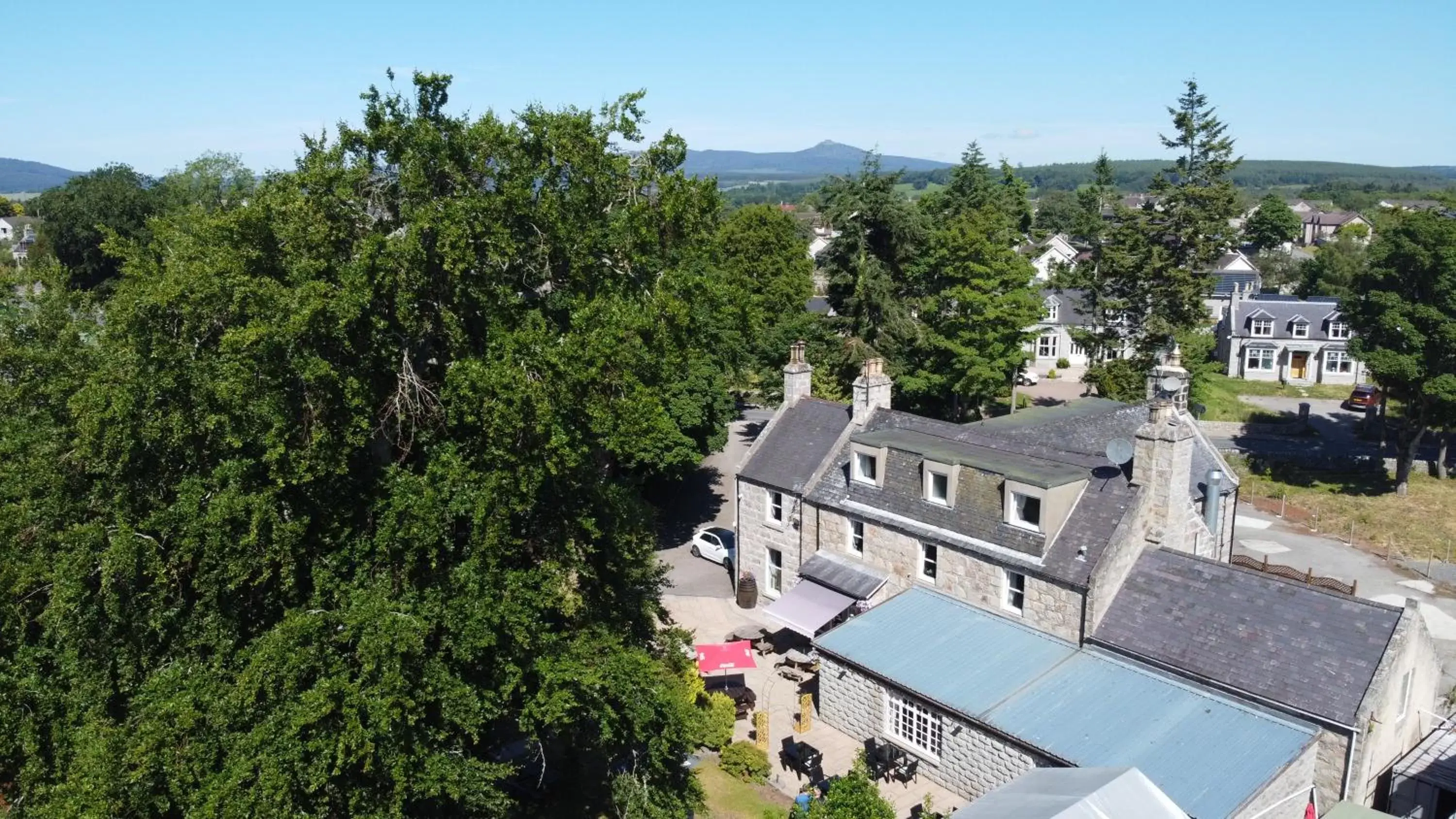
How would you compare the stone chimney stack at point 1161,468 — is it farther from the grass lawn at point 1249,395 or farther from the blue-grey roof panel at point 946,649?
the grass lawn at point 1249,395

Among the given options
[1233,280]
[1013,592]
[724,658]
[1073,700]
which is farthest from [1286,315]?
[724,658]

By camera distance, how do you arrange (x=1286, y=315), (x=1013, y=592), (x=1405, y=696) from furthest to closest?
(x=1286, y=315)
(x=1013, y=592)
(x=1405, y=696)

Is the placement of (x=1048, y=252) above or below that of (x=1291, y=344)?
above

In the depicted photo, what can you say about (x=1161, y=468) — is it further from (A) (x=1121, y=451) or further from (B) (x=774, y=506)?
(B) (x=774, y=506)

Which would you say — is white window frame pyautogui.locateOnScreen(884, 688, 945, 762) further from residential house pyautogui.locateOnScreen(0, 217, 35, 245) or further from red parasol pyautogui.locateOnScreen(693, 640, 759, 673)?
residential house pyautogui.locateOnScreen(0, 217, 35, 245)

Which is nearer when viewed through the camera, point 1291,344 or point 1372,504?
point 1372,504

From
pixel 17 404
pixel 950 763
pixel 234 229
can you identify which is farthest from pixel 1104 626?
pixel 17 404

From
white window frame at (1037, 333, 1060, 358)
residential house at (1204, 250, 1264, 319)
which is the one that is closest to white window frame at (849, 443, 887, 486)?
white window frame at (1037, 333, 1060, 358)
